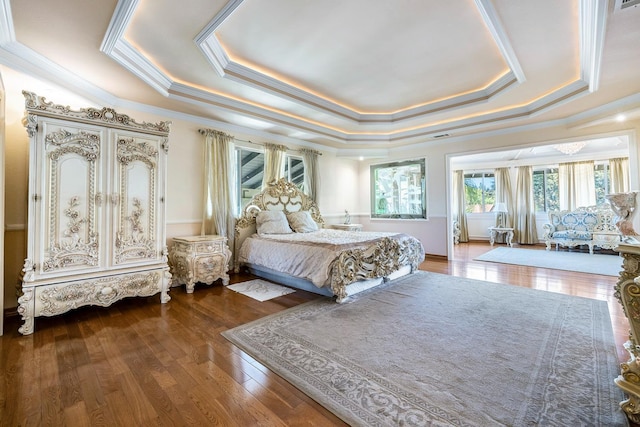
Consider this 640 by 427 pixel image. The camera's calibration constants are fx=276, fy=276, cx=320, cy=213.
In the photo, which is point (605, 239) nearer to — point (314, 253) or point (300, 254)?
point (314, 253)

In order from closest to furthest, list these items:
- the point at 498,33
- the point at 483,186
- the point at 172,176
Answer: the point at 498,33, the point at 172,176, the point at 483,186

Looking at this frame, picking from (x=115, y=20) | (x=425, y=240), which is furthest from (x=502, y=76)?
(x=115, y=20)

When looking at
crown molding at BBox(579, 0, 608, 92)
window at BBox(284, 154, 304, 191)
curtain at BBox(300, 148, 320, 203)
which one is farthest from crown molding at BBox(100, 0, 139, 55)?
curtain at BBox(300, 148, 320, 203)

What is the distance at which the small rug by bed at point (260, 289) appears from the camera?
11.9 ft

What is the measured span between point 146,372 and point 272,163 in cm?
405

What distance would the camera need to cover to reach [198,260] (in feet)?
12.4

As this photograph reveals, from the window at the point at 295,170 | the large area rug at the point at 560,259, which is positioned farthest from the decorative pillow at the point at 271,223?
the large area rug at the point at 560,259

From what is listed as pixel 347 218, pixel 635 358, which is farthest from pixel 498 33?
pixel 347 218

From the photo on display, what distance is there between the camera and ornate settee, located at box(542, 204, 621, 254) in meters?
6.37

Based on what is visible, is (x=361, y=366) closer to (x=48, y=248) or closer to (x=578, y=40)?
(x=48, y=248)

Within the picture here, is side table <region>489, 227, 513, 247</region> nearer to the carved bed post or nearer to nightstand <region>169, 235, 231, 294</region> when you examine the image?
the carved bed post

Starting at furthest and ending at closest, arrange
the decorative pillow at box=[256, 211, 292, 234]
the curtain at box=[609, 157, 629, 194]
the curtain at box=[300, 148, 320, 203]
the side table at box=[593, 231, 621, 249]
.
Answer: the curtain at box=[609, 157, 629, 194], the side table at box=[593, 231, 621, 249], the curtain at box=[300, 148, 320, 203], the decorative pillow at box=[256, 211, 292, 234]

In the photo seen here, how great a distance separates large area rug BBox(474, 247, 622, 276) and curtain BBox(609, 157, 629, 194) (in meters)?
2.10

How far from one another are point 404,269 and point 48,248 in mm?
4424
